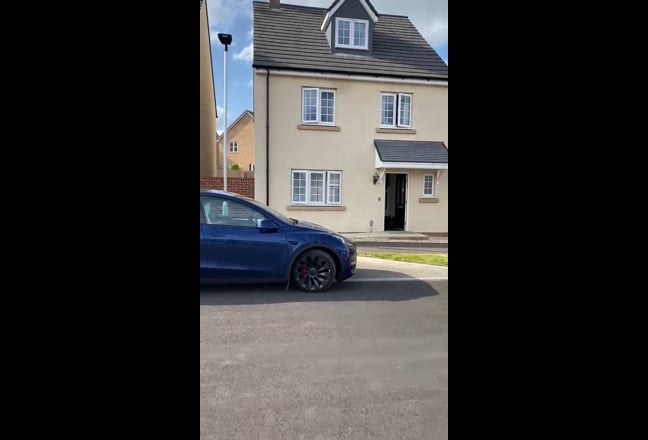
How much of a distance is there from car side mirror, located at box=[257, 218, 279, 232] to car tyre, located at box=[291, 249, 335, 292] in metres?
0.53

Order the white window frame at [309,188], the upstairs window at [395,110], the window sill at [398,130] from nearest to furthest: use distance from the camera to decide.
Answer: the white window frame at [309,188]
the window sill at [398,130]
the upstairs window at [395,110]

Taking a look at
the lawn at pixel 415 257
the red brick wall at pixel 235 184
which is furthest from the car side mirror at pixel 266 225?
the red brick wall at pixel 235 184

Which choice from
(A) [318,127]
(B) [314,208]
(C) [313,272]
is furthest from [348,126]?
(C) [313,272]

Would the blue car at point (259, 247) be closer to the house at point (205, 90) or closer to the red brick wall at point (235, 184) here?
the house at point (205, 90)

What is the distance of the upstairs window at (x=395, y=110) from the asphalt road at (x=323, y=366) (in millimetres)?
9539

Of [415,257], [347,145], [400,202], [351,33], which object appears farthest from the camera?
[400,202]

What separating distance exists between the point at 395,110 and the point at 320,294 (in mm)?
9993

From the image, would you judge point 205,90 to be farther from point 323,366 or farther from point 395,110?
point 323,366

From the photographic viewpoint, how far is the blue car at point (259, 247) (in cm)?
553

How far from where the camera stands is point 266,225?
5621 millimetres
